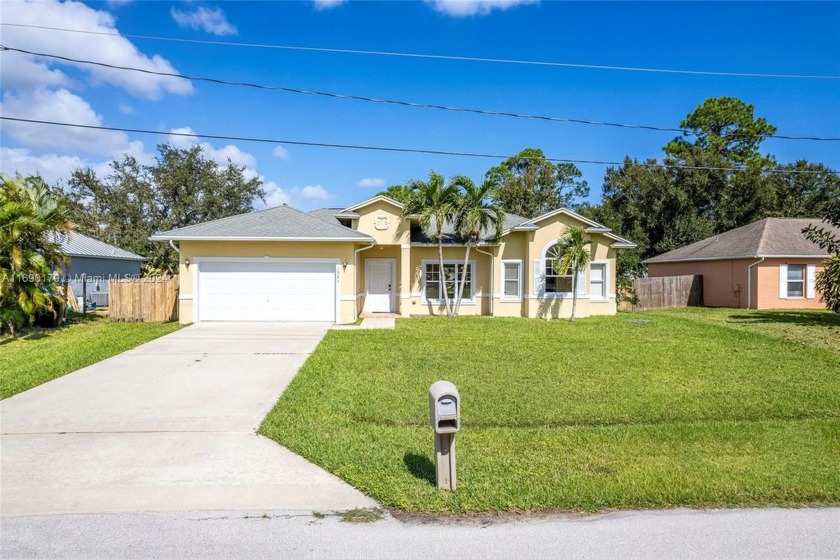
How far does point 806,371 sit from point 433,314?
1151cm

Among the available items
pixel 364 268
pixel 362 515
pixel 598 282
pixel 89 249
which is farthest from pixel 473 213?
pixel 89 249

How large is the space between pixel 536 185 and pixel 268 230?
3068 cm

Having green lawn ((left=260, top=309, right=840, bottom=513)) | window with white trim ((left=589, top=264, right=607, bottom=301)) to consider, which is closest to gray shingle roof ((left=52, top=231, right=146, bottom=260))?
green lawn ((left=260, top=309, right=840, bottom=513))

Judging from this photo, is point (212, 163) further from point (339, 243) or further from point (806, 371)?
point (806, 371)

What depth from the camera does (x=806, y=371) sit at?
9367 mm

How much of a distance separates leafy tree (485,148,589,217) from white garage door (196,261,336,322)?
2421 centimetres

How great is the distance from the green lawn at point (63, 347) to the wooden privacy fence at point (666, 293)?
1860cm

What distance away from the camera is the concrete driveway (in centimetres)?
438

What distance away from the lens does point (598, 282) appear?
19.2m

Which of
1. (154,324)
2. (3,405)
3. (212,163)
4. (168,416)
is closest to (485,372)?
(168,416)

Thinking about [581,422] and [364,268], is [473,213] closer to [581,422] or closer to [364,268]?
[364,268]

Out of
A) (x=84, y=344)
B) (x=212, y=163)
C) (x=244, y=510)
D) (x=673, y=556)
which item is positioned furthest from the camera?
(x=212, y=163)

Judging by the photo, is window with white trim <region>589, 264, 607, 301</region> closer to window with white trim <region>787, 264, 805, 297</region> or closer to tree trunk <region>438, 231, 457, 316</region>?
tree trunk <region>438, 231, 457, 316</region>

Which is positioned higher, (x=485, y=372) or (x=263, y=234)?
(x=263, y=234)
